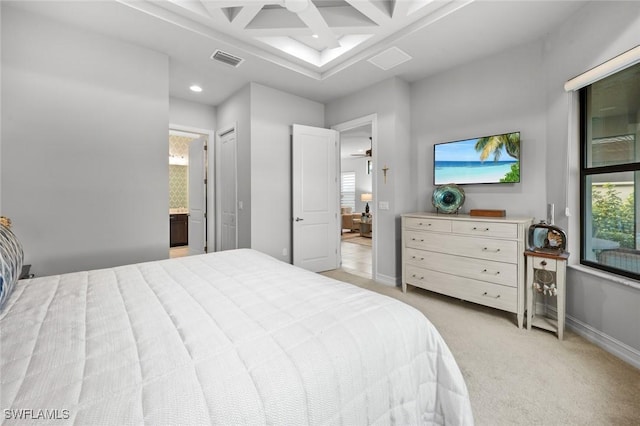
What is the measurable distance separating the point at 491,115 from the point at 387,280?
2.39 meters

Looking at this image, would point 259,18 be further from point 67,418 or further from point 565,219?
point 565,219

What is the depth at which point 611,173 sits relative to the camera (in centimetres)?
212

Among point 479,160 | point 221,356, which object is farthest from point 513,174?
point 221,356

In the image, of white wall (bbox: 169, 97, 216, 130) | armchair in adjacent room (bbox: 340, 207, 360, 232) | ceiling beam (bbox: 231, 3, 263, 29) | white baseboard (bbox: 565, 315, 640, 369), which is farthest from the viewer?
armchair in adjacent room (bbox: 340, 207, 360, 232)

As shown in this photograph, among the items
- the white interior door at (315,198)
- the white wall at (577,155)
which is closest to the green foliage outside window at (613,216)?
the white wall at (577,155)

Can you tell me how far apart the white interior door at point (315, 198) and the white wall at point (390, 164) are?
0.84 m

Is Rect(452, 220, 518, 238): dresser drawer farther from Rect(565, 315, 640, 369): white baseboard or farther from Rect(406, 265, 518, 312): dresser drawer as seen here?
Rect(565, 315, 640, 369): white baseboard

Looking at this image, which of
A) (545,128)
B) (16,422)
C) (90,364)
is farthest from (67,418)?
(545,128)

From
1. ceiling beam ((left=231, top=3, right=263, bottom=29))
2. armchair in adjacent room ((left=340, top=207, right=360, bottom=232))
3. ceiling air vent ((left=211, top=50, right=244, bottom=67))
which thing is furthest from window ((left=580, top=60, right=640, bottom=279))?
armchair in adjacent room ((left=340, top=207, right=360, bottom=232))

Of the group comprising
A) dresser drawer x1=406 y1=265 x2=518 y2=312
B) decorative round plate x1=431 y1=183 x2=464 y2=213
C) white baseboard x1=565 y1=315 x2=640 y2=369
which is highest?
decorative round plate x1=431 y1=183 x2=464 y2=213

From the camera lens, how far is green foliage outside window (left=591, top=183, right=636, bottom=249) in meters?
2.01

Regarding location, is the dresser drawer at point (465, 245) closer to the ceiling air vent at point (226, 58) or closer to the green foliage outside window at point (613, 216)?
the green foliage outside window at point (613, 216)

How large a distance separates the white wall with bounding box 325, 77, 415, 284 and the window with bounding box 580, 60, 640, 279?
5.79 ft

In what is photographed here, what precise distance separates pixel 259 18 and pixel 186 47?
2.84 feet
